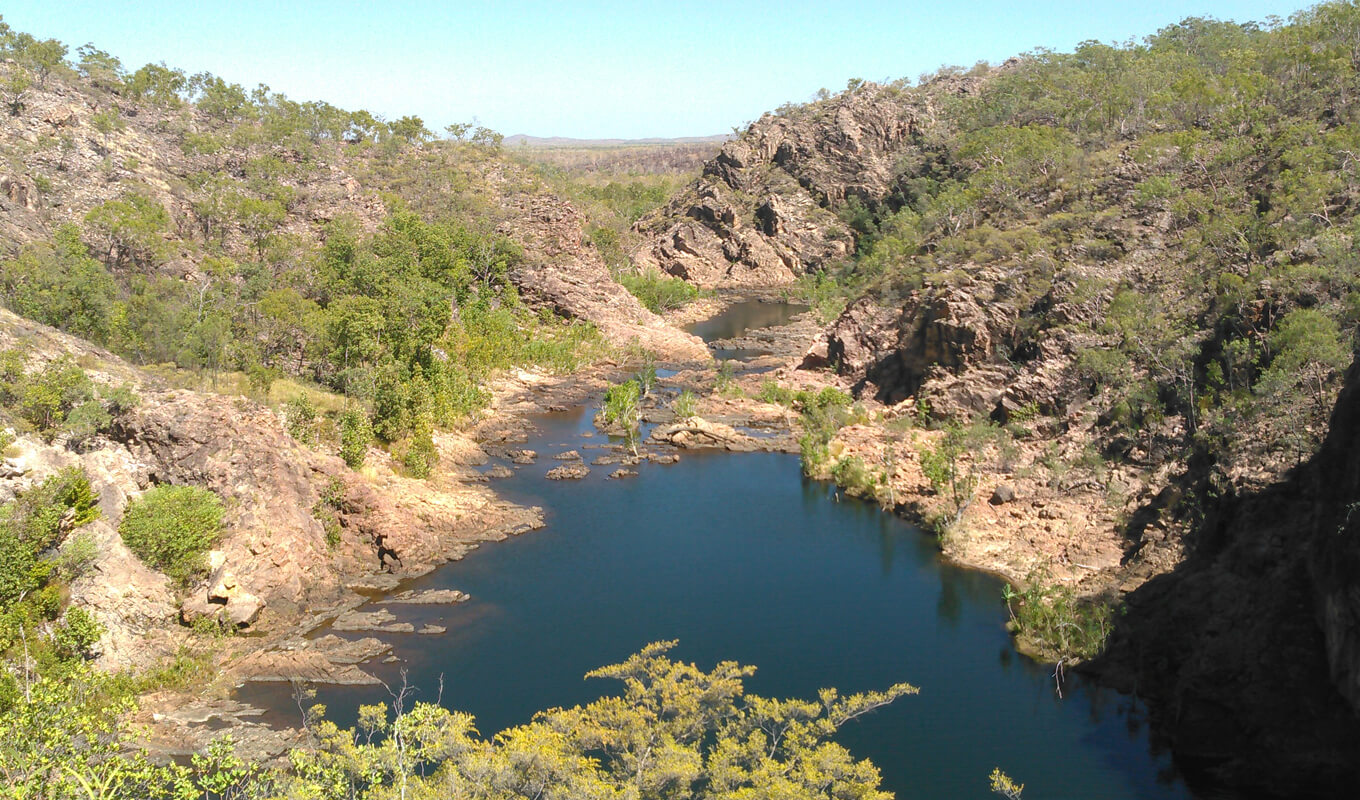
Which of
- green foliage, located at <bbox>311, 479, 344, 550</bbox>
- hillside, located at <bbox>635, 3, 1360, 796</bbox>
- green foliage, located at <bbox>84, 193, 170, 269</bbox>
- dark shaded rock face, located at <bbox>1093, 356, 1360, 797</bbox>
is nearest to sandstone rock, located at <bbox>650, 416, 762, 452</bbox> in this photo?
hillside, located at <bbox>635, 3, 1360, 796</bbox>

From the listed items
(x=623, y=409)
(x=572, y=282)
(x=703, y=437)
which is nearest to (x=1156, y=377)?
(x=703, y=437)

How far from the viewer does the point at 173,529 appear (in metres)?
29.2

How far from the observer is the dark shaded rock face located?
22.1m

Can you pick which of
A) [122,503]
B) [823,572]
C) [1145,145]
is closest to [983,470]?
[823,572]

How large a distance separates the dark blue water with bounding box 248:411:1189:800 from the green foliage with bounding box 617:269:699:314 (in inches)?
1857

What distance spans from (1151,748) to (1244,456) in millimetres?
10722

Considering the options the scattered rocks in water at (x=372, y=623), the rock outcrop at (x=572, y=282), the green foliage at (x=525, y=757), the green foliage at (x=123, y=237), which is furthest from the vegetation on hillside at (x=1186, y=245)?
the green foliage at (x=123, y=237)

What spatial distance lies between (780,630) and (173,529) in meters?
18.9

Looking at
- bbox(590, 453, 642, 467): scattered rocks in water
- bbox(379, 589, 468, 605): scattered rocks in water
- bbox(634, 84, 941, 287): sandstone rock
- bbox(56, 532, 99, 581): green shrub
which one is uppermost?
bbox(634, 84, 941, 287): sandstone rock

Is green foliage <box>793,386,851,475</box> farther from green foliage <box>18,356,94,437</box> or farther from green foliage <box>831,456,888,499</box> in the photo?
green foliage <box>18,356,94,437</box>

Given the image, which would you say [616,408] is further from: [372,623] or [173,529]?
[173,529]

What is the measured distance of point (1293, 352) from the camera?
30953 mm

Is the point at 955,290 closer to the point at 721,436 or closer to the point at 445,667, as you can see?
the point at 721,436

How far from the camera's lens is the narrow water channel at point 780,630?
24.4m
